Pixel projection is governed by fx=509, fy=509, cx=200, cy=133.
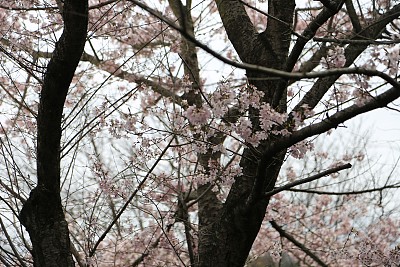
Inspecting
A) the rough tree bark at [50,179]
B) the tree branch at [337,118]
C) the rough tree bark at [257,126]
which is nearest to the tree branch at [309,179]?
the rough tree bark at [257,126]

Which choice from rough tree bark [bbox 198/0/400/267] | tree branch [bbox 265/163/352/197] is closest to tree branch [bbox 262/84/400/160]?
rough tree bark [bbox 198/0/400/267]

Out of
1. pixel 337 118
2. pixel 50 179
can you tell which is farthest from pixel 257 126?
pixel 50 179

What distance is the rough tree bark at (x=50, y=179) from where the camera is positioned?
2.58 m

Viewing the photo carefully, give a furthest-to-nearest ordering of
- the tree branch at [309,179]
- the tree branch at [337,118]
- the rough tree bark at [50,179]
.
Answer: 1. the rough tree bark at [50,179]
2. the tree branch at [309,179]
3. the tree branch at [337,118]

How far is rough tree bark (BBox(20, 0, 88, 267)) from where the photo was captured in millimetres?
2580

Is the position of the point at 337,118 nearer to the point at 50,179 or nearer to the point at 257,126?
the point at 257,126

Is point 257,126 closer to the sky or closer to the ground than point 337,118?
closer to the sky

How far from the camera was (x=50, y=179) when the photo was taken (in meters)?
2.76

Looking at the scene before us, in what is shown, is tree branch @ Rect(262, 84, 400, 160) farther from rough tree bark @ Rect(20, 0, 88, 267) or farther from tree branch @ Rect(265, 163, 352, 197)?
rough tree bark @ Rect(20, 0, 88, 267)

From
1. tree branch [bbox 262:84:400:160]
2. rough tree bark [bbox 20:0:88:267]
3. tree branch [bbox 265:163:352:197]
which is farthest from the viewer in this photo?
rough tree bark [bbox 20:0:88:267]

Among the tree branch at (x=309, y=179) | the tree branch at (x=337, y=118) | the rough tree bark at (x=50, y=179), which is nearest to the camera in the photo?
the tree branch at (x=337, y=118)

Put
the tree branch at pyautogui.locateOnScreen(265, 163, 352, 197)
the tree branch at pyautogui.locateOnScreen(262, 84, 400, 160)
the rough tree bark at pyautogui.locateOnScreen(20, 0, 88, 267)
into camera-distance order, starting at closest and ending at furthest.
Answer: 1. the tree branch at pyautogui.locateOnScreen(262, 84, 400, 160)
2. the tree branch at pyautogui.locateOnScreen(265, 163, 352, 197)
3. the rough tree bark at pyautogui.locateOnScreen(20, 0, 88, 267)

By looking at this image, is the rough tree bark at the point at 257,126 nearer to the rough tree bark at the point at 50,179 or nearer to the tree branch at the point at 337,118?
the tree branch at the point at 337,118

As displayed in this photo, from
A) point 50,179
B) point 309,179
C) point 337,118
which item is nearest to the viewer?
point 337,118
